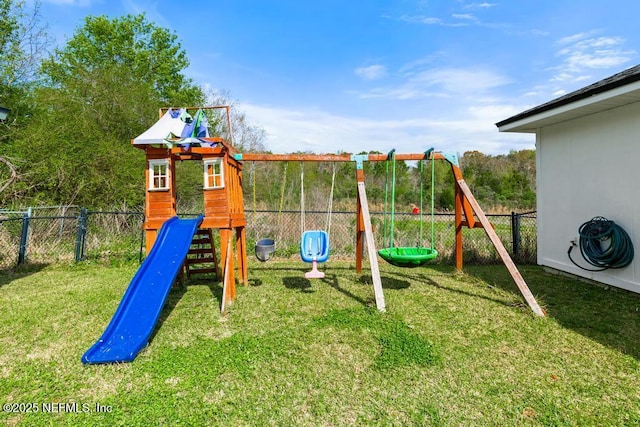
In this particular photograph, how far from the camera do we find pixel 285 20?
8516 millimetres

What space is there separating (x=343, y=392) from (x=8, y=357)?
9.34 ft

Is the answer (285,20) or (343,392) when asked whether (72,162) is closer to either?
(285,20)

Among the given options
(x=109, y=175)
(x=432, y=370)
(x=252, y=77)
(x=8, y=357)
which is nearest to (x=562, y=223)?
(x=432, y=370)

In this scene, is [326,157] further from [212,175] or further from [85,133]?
[85,133]

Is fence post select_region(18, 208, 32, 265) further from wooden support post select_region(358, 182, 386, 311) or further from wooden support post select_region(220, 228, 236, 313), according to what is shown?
wooden support post select_region(358, 182, 386, 311)

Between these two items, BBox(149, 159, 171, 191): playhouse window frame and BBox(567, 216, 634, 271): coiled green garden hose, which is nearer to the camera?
BBox(567, 216, 634, 271): coiled green garden hose

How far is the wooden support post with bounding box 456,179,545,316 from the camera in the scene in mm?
3754

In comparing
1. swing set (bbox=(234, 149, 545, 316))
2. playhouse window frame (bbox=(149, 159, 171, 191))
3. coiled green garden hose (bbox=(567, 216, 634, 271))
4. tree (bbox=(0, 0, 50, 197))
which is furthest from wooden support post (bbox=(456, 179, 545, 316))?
tree (bbox=(0, 0, 50, 197))

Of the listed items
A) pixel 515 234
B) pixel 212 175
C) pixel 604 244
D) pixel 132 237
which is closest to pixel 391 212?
pixel 212 175

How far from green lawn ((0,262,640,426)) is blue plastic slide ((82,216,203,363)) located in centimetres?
13

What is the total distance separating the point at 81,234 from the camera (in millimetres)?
6773

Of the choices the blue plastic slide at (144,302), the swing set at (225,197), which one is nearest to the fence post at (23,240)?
the swing set at (225,197)

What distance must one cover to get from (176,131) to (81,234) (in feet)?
12.7

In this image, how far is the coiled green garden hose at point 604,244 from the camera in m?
4.27
